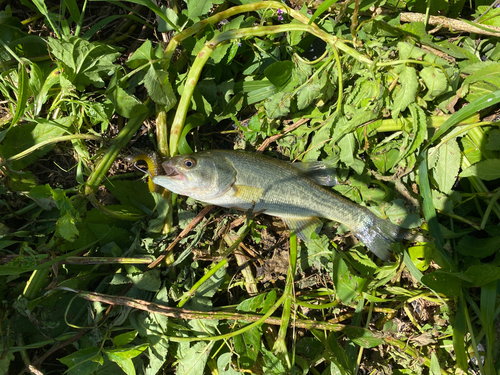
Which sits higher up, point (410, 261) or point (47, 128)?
point (47, 128)

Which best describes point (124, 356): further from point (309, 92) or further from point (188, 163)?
point (309, 92)

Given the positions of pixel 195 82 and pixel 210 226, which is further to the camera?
pixel 210 226

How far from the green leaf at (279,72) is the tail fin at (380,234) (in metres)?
1.40

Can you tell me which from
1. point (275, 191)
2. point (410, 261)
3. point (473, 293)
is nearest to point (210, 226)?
point (275, 191)

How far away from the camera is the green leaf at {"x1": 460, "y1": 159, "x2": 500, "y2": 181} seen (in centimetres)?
278

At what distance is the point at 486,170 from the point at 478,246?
25.5 inches

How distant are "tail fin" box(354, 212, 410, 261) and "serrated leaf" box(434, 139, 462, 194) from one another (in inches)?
20.2

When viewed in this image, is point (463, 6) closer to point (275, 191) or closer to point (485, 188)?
point (485, 188)

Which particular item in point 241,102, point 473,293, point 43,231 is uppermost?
point 241,102

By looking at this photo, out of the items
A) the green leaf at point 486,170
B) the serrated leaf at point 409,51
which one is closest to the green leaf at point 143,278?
the serrated leaf at point 409,51

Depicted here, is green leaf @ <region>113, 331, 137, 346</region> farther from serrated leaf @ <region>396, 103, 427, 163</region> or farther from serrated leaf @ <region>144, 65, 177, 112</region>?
serrated leaf @ <region>396, 103, 427, 163</region>

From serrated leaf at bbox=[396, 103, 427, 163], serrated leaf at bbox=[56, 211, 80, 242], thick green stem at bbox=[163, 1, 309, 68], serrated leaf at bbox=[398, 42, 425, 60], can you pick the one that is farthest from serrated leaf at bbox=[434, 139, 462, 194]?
serrated leaf at bbox=[56, 211, 80, 242]

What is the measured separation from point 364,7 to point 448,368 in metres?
3.24

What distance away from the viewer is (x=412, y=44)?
8.79 ft
